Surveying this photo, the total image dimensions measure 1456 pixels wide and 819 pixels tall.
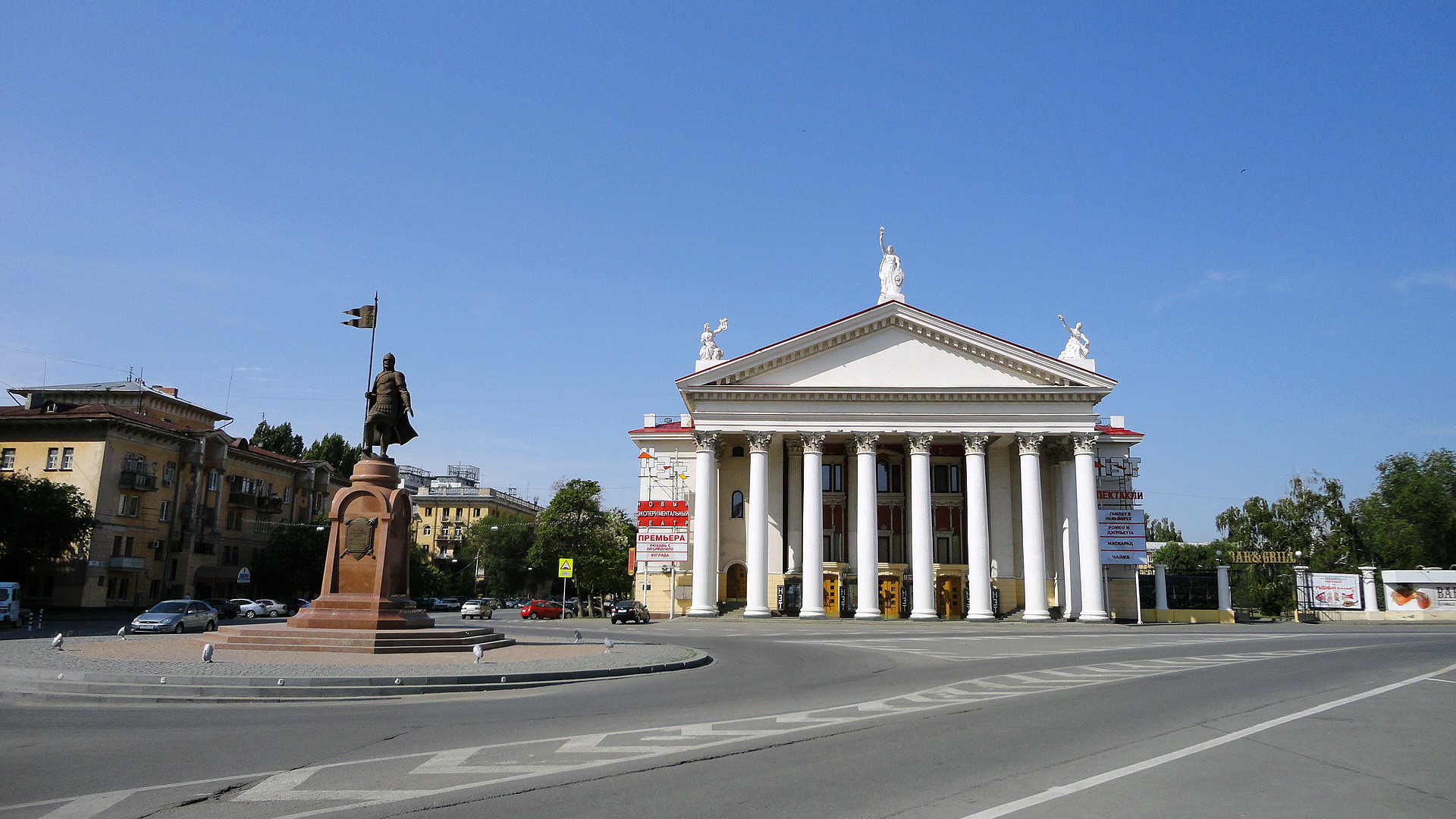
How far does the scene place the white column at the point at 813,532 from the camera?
50125mm

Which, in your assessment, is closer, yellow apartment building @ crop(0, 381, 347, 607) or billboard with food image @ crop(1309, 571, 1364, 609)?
yellow apartment building @ crop(0, 381, 347, 607)

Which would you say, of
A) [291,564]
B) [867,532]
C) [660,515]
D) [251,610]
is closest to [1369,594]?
[867,532]

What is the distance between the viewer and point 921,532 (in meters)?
50.5

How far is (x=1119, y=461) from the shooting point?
57.6 m

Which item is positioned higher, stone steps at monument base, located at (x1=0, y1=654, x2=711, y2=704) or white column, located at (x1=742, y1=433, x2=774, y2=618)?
white column, located at (x1=742, y1=433, x2=774, y2=618)

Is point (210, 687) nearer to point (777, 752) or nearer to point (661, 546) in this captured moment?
point (777, 752)

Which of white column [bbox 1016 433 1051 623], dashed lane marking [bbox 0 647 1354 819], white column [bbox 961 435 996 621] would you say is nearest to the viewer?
dashed lane marking [bbox 0 647 1354 819]

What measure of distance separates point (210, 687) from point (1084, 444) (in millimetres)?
46427

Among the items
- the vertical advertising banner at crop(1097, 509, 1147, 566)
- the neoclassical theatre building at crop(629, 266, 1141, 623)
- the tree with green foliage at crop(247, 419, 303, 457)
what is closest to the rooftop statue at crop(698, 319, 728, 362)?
the neoclassical theatre building at crop(629, 266, 1141, 623)

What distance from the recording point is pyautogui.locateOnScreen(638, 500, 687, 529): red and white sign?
174 ft

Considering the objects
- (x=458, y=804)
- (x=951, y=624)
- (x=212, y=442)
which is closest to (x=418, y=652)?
(x=458, y=804)

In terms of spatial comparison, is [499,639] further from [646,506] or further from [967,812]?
[646,506]

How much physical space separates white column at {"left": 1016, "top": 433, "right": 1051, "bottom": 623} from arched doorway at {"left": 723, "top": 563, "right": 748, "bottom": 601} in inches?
660

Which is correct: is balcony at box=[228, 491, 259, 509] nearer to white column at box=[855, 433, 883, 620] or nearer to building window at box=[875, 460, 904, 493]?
white column at box=[855, 433, 883, 620]
